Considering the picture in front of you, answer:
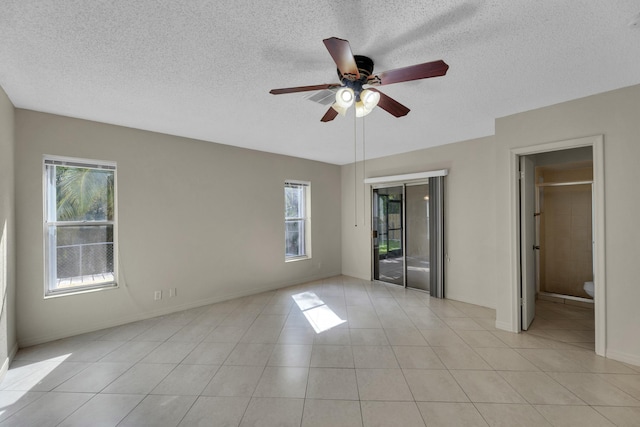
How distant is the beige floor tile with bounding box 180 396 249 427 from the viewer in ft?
5.84

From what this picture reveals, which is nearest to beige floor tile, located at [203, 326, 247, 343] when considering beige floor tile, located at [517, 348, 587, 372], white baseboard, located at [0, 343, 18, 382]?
white baseboard, located at [0, 343, 18, 382]

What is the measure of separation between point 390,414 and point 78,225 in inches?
151

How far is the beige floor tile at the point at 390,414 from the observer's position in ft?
5.78

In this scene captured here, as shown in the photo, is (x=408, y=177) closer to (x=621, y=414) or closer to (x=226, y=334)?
(x=621, y=414)

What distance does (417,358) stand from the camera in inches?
100

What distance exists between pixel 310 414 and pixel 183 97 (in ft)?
9.60

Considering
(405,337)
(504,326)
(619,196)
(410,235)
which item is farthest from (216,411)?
(410,235)

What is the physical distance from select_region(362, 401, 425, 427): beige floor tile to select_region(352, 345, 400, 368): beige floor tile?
49cm

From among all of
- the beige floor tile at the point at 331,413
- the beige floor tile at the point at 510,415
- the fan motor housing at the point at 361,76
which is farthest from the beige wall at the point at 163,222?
the beige floor tile at the point at 510,415

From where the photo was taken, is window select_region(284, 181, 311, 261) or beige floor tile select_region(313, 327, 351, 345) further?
window select_region(284, 181, 311, 261)

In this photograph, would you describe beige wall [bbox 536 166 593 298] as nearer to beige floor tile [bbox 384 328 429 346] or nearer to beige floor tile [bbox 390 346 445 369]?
beige floor tile [bbox 384 328 429 346]

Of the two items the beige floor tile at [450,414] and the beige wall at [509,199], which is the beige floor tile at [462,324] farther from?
the beige floor tile at [450,414]

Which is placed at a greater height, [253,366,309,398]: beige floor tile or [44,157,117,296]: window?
[44,157,117,296]: window

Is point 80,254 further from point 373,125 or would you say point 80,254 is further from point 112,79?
point 373,125
